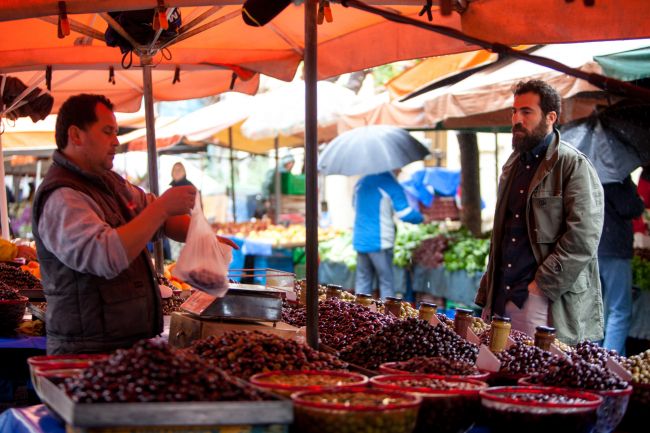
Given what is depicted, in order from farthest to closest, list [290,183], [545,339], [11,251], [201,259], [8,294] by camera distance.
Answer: [290,183]
[11,251]
[8,294]
[545,339]
[201,259]

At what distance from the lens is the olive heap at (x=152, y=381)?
94.2 inches

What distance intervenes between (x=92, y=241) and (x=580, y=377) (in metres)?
1.80

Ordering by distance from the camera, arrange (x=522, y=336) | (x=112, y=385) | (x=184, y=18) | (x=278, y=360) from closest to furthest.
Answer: (x=112, y=385), (x=278, y=360), (x=522, y=336), (x=184, y=18)

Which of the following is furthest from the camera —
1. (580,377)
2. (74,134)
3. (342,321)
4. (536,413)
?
(342,321)

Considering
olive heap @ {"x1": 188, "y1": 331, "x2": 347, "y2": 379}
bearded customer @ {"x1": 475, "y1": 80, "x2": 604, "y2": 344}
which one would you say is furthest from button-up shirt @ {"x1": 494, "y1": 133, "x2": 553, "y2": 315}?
olive heap @ {"x1": 188, "y1": 331, "x2": 347, "y2": 379}

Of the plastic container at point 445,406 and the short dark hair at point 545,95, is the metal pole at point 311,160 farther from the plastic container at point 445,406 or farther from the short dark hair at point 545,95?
the short dark hair at point 545,95

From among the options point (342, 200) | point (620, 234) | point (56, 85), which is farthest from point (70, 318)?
point (342, 200)

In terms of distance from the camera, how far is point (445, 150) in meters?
23.6

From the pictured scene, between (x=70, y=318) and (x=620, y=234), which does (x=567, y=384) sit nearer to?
(x=70, y=318)

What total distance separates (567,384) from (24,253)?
4494 mm

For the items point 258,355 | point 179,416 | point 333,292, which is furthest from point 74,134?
point 333,292

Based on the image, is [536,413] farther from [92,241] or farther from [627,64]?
[627,64]

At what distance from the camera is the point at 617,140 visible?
767 centimetres

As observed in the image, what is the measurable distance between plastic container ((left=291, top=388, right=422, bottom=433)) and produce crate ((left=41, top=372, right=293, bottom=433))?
77mm
